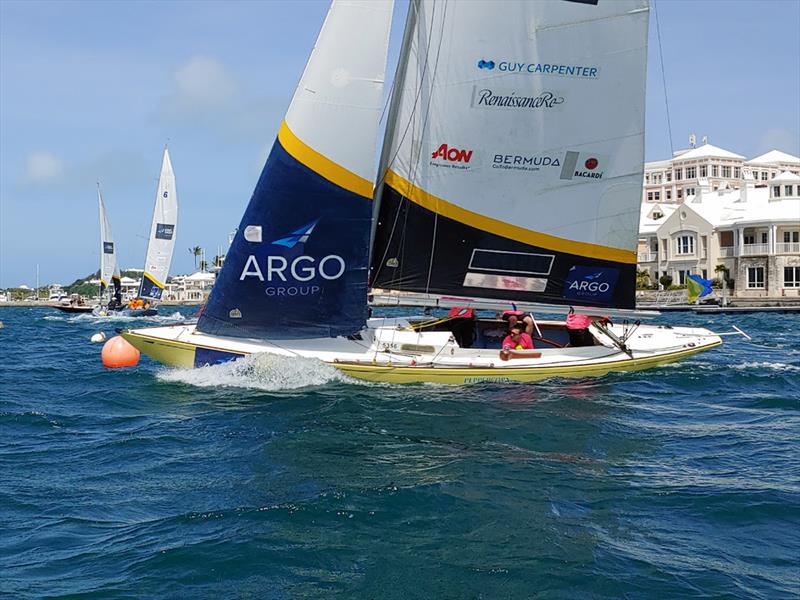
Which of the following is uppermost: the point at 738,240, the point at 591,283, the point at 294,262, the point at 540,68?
the point at 738,240

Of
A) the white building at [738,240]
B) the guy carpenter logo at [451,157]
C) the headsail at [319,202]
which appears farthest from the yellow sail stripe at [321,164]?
the white building at [738,240]

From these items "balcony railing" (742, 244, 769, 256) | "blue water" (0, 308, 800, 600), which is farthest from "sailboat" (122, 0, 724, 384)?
"balcony railing" (742, 244, 769, 256)

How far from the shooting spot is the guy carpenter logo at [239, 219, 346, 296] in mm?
13969

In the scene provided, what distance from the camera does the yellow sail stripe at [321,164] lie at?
542 inches

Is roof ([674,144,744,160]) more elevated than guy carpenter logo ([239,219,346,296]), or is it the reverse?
roof ([674,144,744,160])

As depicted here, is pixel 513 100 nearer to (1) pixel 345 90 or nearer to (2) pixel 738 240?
(1) pixel 345 90

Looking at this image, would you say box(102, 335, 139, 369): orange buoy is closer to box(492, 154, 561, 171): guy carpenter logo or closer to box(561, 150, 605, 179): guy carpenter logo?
box(492, 154, 561, 171): guy carpenter logo

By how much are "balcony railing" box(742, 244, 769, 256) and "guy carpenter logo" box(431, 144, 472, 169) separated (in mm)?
56301

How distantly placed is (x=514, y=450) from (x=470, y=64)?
766 centimetres

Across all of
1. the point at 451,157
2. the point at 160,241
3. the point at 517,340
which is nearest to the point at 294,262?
the point at 451,157

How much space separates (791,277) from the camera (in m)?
63.4

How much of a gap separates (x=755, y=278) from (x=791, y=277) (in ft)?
8.54

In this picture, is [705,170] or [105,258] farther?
[705,170]

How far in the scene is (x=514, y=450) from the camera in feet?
32.0
